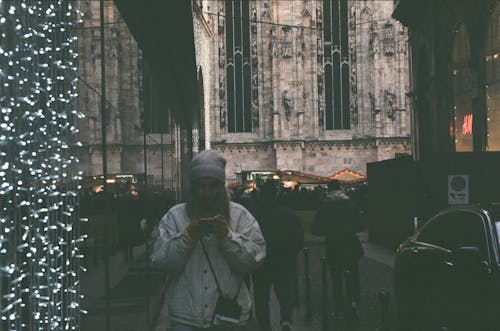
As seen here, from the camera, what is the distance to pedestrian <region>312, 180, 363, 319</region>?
9268mm

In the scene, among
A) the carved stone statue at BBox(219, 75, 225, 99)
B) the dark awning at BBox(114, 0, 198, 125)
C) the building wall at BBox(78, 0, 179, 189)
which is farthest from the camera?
the carved stone statue at BBox(219, 75, 225, 99)

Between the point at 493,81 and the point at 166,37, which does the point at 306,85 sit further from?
the point at 166,37

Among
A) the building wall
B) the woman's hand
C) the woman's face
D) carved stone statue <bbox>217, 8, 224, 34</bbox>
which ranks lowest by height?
the woman's hand

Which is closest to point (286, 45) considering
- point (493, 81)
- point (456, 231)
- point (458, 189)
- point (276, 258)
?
point (493, 81)

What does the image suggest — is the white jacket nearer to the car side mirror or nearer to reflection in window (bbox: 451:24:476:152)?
the car side mirror

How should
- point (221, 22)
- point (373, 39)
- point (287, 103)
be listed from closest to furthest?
point (373, 39), point (287, 103), point (221, 22)

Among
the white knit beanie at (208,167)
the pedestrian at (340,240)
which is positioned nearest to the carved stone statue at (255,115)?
the pedestrian at (340,240)

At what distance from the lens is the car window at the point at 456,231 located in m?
6.47

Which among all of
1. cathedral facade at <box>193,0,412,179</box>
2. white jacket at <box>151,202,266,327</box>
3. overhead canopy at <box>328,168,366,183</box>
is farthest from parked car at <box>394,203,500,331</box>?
cathedral facade at <box>193,0,412,179</box>

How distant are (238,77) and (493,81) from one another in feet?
98.4

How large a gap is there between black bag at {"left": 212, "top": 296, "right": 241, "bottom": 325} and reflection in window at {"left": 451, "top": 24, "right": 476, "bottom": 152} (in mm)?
16859

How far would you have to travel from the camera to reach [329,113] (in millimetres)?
46938

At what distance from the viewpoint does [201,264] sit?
384 centimetres

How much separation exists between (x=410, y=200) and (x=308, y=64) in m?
30.2
